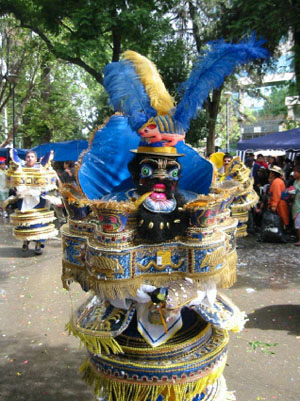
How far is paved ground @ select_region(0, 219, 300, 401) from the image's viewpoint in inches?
132

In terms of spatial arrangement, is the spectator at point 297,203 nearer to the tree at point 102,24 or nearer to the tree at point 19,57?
the tree at point 102,24

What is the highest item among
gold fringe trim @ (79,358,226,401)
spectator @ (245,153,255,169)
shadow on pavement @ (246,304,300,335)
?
spectator @ (245,153,255,169)

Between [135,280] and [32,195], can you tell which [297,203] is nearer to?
[32,195]

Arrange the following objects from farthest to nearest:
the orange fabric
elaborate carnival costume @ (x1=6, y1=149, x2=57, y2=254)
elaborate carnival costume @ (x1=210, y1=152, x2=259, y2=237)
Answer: the orange fabric, elaborate carnival costume @ (x1=6, y1=149, x2=57, y2=254), elaborate carnival costume @ (x1=210, y1=152, x2=259, y2=237)

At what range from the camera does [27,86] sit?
64.8 feet

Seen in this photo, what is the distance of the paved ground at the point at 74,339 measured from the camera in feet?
11.0

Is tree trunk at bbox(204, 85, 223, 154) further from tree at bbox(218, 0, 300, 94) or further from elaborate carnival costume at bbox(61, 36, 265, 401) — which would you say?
elaborate carnival costume at bbox(61, 36, 265, 401)

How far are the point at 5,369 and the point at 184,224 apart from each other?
2.51 m

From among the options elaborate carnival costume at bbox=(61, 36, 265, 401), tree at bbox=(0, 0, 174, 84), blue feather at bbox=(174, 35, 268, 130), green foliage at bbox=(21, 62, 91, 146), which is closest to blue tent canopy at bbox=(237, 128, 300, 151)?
tree at bbox=(0, 0, 174, 84)

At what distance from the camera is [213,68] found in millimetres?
2299

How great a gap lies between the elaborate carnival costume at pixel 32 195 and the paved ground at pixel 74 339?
62 cm

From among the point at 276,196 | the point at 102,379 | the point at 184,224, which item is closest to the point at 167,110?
the point at 184,224

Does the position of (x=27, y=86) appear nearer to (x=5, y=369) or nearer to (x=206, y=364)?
(x=5, y=369)

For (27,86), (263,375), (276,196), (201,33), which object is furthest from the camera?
(27,86)
